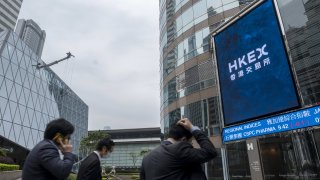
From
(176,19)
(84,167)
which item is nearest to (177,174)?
(84,167)

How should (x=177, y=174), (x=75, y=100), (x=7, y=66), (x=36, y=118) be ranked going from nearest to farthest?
(x=177, y=174), (x=7, y=66), (x=36, y=118), (x=75, y=100)

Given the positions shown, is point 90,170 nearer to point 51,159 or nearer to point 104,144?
point 104,144

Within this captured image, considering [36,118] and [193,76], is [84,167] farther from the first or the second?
[36,118]

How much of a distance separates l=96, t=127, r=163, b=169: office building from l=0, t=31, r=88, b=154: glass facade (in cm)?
3430

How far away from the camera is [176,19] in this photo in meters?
26.5

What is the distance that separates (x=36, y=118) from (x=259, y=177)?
33338 mm

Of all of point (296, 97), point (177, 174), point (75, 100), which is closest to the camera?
point (177, 174)

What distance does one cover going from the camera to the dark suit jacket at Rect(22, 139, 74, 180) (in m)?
2.50

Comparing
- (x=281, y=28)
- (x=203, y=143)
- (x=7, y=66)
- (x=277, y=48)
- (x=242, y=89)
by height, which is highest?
(x=7, y=66)

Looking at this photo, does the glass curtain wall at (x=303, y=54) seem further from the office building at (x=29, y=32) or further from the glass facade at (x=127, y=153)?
the office building at (x=29, y=32)

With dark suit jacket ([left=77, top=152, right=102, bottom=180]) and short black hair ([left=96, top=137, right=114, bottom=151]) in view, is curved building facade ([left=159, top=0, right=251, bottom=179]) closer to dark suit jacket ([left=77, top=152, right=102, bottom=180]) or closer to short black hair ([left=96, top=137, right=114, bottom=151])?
short black hair ([left=96, top=137, right=114, bottom=151])

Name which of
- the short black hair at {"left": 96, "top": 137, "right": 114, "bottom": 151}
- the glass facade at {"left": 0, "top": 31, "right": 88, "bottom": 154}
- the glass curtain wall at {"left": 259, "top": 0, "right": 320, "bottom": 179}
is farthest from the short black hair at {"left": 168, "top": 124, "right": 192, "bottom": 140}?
the glass facade at {"left": 0, "top": 31, "right": 88, "bottom": 154}

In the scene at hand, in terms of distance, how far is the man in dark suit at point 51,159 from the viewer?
2510mm

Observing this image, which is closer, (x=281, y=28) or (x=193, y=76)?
(x=281, y=28)
